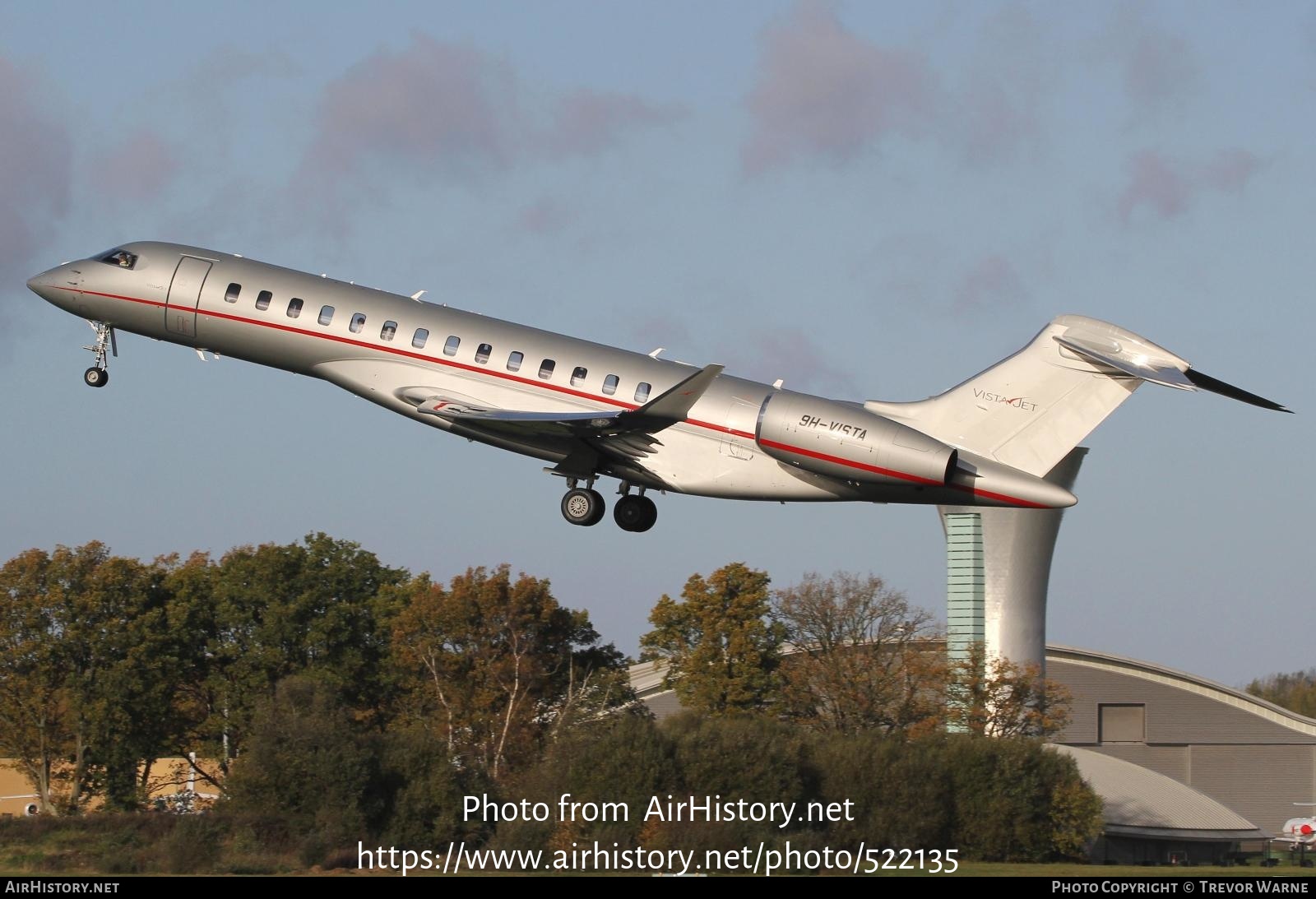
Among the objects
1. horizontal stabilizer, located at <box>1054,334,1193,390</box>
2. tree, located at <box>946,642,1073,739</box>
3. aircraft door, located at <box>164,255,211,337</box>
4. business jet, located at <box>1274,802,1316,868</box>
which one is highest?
aircraft door, located at <box>164,255,211,337</box>

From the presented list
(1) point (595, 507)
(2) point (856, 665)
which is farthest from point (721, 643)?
(1) point (595, 507)

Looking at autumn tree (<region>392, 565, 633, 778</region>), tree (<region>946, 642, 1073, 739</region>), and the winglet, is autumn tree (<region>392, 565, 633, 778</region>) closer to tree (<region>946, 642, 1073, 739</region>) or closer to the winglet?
tree (<region>946, 642, 1073, 739</region>)

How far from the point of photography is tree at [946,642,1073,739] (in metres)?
53.8

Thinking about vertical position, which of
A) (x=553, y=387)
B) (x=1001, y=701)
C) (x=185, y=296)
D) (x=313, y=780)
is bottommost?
(x=313, y=780)

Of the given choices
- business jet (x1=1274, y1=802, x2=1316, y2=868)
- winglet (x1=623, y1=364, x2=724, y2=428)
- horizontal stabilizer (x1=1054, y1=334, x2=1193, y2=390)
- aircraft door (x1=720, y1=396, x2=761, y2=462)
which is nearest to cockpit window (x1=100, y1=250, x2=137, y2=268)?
winglet (x1=623, y1=364, x2=724, y2=428)

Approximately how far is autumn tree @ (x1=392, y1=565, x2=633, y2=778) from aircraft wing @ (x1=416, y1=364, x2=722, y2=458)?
2358 centimetres

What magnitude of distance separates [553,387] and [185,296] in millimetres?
6751

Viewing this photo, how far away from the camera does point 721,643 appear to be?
195ft

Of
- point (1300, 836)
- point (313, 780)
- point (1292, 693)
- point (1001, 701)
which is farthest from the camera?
point (1292, 693)

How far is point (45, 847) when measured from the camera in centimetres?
3225

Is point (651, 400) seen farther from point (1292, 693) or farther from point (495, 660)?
point (1292, 693)

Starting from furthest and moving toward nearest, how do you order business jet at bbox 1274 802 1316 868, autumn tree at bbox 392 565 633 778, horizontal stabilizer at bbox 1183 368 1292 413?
business jet at bbox 1274 802 1316 868, autumn tree at bbox 392 565 633 778, horizontal stabilizer at bbox 1183 368 1292 413

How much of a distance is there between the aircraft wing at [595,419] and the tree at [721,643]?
3129 cm

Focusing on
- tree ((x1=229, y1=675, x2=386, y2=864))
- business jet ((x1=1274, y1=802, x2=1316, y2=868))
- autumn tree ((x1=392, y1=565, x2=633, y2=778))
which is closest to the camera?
tree ((x1=229, y1=675, x2=386, y2=864))
